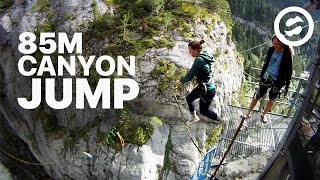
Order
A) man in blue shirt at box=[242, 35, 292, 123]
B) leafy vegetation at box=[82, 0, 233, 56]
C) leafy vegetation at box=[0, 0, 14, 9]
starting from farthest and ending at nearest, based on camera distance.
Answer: leafy vegetation at box=[0, 0, 14, 9] < leafy vegetation at box=[82, 0, 233, 56] < man in blue shirt at box=[242, 35, 292, 123]

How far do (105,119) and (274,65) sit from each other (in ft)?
26.0

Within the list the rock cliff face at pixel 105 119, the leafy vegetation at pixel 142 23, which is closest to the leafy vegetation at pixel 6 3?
the rock cliff face at pixel 105 119

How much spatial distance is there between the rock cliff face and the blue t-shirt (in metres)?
6.43

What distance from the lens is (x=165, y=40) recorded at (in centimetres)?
1482

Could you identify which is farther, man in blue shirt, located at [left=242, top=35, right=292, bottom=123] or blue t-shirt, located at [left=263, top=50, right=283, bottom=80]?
blue t-shirt, located at [left=263, top=50, right=283, bottom=80]

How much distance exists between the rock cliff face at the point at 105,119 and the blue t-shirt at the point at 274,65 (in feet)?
21.1

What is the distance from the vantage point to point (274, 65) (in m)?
7.44

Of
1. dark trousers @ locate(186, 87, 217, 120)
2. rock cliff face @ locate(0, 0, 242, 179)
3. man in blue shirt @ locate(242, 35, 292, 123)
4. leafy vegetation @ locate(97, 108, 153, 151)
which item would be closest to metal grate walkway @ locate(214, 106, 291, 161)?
dark trousers @ locate(186, 87, 217, 120)

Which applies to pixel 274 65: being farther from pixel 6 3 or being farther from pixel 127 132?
pixel 6 3

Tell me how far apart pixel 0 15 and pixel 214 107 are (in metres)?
9.37

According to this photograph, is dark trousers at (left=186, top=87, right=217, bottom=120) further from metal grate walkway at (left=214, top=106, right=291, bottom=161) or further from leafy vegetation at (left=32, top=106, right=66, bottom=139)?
leafy vegetation at (left=32, top=106, right=66, bottom=139)

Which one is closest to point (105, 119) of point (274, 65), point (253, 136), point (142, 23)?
point (142, 23)

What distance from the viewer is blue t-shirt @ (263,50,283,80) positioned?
23.8ft

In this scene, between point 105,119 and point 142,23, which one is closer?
point 105,119
